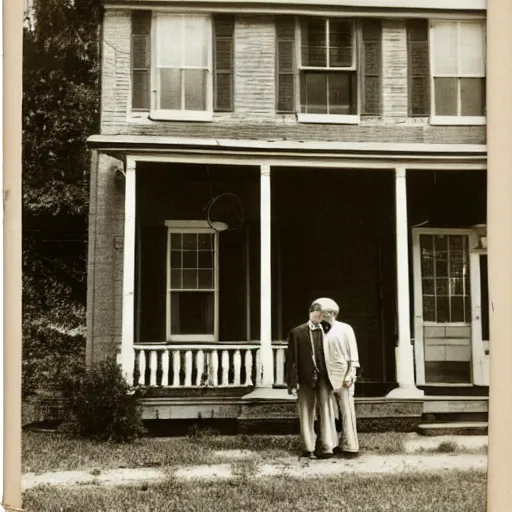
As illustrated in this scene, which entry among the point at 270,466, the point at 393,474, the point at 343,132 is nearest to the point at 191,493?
the point at 270,466

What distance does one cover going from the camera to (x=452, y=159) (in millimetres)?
4672

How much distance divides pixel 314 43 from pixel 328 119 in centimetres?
49

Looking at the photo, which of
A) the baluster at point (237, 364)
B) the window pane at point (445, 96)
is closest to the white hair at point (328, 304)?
the baluster at point (237, 364)

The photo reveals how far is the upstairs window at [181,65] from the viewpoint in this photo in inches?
186

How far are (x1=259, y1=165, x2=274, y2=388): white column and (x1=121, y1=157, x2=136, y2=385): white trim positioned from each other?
81 cm

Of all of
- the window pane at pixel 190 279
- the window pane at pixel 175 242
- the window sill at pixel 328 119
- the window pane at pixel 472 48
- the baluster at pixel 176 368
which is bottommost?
the baluster at pixel 176 368

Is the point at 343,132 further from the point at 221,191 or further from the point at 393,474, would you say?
the point at 393,474

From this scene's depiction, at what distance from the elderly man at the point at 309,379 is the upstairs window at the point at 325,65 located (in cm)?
137

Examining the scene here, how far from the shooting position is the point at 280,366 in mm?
4598

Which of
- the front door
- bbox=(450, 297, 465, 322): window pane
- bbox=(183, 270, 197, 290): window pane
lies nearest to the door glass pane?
the front door

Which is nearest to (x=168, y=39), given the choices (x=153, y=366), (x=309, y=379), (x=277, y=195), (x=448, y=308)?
(x=277, y=195)

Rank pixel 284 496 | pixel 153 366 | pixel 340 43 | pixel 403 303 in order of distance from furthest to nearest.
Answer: pixel 403 303
pixel 340 43
pixel 153 366
pixel 284 496

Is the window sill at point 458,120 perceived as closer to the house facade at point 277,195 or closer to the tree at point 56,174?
the house facade at point 277,195

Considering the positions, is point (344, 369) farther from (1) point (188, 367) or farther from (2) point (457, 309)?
(1) point (188, 367)
